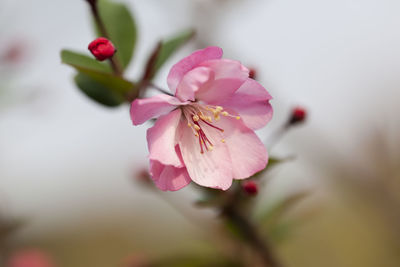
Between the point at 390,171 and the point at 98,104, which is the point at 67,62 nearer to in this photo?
the point at 98,104

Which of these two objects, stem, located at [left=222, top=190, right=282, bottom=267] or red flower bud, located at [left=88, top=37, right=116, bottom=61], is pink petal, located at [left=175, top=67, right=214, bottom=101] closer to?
red flower bud, located at [left=88, top=37, right=116, bottom=61]

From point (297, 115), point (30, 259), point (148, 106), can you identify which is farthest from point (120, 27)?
point (30, 259)

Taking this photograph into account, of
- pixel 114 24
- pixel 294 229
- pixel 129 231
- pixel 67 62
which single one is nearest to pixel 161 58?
pixel 114 24

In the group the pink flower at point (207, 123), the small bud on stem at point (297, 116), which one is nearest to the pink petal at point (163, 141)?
the pink flower at point (207, 123)

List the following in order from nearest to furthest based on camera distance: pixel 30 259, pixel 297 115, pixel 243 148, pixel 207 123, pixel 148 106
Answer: pixel 148 106 → pixel 243 148 → pixel 207 123 → pixel 297 115 → pixel 30 259

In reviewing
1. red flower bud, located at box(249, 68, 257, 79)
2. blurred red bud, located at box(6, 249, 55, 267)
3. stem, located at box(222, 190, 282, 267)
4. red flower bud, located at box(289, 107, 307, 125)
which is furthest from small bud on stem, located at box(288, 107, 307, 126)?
blurred red bud, located at box(6, 249, 55, 267)

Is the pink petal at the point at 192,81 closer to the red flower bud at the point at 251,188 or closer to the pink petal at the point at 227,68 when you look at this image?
the pink petal at the point at 227,68

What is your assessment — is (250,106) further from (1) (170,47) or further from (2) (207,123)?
(1) (170,47)

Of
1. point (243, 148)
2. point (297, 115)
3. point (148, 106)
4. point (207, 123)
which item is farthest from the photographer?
point (297, 115)
